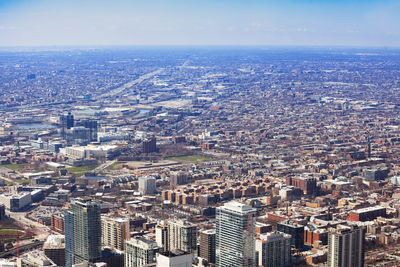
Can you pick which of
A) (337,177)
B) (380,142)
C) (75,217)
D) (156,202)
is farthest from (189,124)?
(75,217)

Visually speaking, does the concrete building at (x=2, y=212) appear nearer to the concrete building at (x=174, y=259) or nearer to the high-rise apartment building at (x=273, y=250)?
the high-rise apartment building at (x=273, y=250)

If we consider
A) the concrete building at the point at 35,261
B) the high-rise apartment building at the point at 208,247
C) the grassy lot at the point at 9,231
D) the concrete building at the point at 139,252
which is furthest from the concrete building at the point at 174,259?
the grassy lot at the point at 9,231

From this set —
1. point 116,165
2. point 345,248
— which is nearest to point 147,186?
point 116,165

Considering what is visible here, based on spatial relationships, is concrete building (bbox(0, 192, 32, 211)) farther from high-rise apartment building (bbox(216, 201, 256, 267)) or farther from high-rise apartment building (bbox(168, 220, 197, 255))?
high-rise apartment building (bbox(216, 201, 256, 267))

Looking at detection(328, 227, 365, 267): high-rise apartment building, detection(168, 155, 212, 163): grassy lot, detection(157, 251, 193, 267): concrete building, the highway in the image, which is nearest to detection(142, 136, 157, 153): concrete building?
detection(168, 155, 212, 163): grassy lot

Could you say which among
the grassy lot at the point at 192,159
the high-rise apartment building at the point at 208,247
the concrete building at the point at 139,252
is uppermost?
the concrete building at the point at 139,252

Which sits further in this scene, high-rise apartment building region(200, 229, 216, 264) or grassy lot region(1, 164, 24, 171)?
grassy lot region(1, 164, 24, 171)
